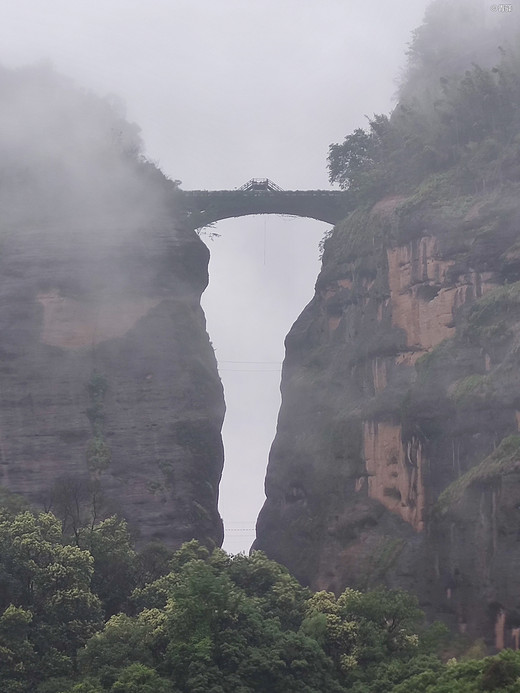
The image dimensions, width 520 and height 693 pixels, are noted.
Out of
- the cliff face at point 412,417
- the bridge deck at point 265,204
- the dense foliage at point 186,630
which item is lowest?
the dense foliage at point 186,630

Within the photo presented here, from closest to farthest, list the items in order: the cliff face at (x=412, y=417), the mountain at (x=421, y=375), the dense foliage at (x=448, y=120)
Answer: the cliff face at (x=412, y=417) → the mountain at (x=421, y=375) → the dense foliage at (x=448, y=120)

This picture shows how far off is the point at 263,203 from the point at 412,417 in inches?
881

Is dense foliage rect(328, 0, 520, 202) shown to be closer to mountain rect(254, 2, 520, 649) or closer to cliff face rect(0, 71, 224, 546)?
mountain rect(254, 2, 520, 649)

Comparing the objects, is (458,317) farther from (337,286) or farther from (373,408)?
(337,286)

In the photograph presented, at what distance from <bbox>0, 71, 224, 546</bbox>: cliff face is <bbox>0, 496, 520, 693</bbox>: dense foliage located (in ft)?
29.0

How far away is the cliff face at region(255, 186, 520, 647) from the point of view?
54.7 meters

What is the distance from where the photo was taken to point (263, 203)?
80375mm

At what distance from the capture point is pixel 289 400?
71750mm

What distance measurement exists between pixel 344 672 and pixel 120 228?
3069 centimetres

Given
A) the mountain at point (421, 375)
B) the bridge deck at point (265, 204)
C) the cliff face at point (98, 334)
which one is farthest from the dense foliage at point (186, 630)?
the bridge deck at point (265, 204)

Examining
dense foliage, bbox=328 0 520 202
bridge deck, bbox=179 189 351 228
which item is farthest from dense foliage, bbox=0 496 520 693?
bridge deck, bbox=179 189 351 228

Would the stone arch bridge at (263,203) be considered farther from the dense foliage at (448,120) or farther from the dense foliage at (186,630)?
the dense foliage at (186,630)

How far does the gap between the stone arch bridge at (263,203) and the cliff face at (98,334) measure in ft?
11.2

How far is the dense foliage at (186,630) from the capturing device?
4556 centimetres
